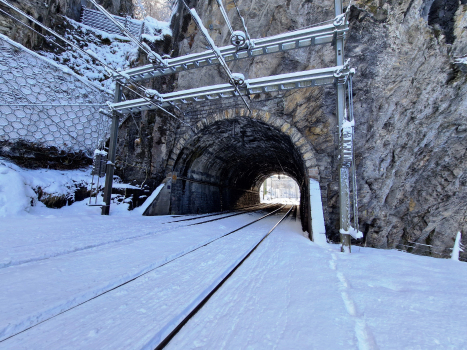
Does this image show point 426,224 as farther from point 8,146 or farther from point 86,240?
point 8,146

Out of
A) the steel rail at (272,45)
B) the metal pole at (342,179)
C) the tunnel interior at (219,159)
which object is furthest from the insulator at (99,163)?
the metal pole at (342,179)

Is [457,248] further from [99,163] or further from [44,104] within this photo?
[44,104]

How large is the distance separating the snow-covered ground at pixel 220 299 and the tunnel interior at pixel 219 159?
5069mm

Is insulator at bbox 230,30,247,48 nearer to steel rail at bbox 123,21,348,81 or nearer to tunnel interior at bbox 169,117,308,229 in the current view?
steel rail at bbox 123,21,348,81

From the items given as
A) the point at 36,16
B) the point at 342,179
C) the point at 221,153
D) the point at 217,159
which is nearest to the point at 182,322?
the point at 342,179

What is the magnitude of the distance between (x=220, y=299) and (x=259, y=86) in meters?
5.24

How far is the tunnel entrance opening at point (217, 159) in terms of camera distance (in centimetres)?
837

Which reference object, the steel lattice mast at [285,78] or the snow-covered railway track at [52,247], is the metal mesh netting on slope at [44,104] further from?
the snow-covered railway track at [52,247]

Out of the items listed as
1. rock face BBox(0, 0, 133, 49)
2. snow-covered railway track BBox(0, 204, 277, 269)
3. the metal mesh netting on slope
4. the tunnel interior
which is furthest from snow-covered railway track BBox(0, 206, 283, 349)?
rock face BBox(0, 0, 133, 49)

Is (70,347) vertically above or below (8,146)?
below

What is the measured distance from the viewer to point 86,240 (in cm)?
343

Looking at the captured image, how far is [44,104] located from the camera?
6.55 m

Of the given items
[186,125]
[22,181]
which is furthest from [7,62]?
[186,125]

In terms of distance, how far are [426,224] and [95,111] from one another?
14488 mm
